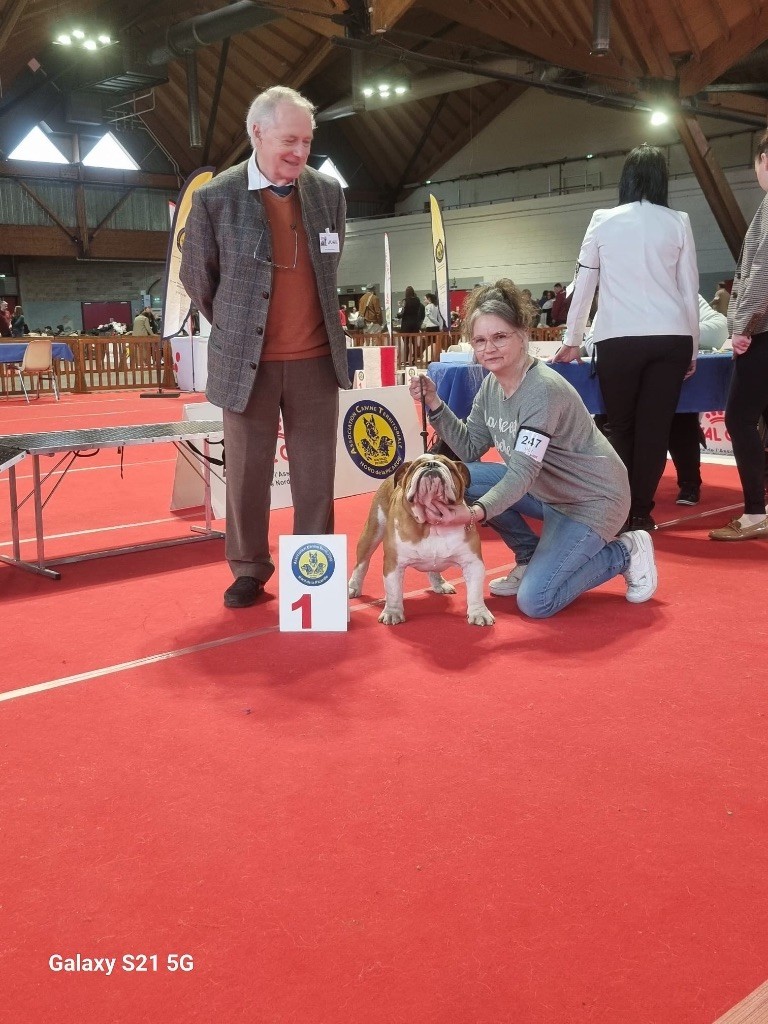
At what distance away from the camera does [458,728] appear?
7.26 ft

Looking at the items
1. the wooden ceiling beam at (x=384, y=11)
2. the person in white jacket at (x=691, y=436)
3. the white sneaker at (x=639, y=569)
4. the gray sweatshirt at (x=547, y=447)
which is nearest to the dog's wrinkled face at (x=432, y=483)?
→ the gray sweatshirt at (x=547, y=447)

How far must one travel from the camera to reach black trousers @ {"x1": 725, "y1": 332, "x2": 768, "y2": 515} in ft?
12.6

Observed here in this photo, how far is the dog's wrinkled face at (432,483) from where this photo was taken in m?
2.64

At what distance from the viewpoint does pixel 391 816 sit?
1802 millimetres

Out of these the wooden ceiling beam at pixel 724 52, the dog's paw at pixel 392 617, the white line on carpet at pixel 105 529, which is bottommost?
the dog's paw at pixel 392 617

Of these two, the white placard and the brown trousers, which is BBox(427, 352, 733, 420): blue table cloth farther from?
the white placard

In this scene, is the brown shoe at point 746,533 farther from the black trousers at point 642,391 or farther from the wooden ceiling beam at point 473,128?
the wooden ceiling beam at point 473,128

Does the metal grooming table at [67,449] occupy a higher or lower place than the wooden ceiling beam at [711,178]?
lower

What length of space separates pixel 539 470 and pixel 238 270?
1205 mm

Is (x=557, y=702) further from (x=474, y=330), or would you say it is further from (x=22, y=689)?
(x=22, y=689)

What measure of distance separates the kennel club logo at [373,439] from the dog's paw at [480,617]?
2537 millimetres

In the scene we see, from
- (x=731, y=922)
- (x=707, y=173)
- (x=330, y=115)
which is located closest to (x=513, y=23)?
(x=707, y=173)

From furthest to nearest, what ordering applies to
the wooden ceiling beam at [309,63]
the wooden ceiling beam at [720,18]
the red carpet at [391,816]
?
the wooden ceiling beam at [309,63] → the wooden ceiling beam at [720,18] → the red carpet at [391,816]

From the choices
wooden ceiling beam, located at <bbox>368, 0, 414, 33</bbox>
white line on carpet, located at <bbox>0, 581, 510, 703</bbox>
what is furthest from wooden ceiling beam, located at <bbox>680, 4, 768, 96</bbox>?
white line on carpet, located at <bbox>0, 581, 510, 703</bbox>
